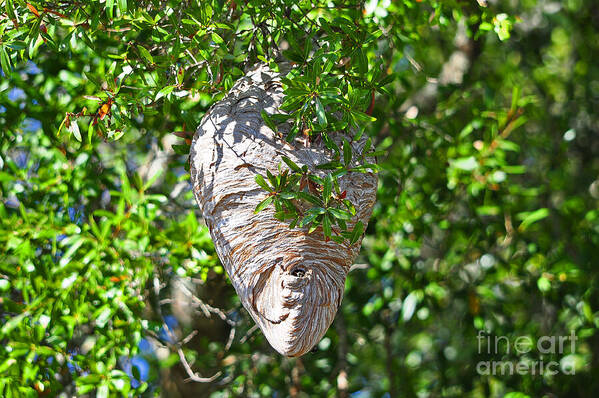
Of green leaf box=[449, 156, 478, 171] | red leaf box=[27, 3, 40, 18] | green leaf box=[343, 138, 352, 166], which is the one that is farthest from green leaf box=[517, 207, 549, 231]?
red leaf box=[27, 3, 40, 18]

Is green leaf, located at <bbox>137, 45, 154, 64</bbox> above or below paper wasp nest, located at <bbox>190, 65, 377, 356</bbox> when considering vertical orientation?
above

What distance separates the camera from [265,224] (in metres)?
1.37

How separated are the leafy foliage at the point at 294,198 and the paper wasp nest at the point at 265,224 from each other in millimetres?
51

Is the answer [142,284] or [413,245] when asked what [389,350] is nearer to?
[413,245]

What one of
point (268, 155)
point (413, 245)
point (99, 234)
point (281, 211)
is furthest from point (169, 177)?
point (281, 211)

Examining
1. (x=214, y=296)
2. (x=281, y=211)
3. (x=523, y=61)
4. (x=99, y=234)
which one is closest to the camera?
(x=281, y=211)

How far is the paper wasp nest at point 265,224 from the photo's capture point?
1273 millimetres

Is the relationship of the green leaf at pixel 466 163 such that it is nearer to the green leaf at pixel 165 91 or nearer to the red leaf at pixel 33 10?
the green leaf at pixel 165 91

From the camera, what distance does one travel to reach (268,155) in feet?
4.65

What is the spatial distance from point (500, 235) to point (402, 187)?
1.50 feet

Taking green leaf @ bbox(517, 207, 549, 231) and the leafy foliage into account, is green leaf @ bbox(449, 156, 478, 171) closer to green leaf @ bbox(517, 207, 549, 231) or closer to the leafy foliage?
the leafy foliage

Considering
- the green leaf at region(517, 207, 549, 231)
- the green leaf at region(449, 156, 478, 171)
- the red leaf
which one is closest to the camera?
the red leaf

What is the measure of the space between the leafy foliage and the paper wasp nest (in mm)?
51

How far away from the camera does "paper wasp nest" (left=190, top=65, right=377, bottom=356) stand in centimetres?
127
